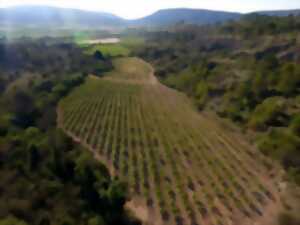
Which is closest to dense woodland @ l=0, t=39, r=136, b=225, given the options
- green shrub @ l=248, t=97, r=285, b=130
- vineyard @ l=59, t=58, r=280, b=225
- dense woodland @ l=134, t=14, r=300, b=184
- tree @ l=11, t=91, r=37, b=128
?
tree @ l=11, t=91, r=37, b=128

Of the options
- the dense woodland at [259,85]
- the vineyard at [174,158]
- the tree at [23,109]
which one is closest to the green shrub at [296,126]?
the dense woodland at [259,85]

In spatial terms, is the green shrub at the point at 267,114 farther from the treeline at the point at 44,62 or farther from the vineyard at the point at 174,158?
the treeline at the point at 44,62

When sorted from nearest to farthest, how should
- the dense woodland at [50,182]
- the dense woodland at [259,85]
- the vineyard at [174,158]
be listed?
1. the dense woodland at [50,182]
2. the vineyard at [174,158]
3. the dense woodland at [259,85]

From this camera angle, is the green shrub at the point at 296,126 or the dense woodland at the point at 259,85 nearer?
the green shrub at the point at 296,126

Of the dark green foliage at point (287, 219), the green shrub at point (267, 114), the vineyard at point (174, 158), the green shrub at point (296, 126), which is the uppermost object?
the green shrub at point (296, 126)

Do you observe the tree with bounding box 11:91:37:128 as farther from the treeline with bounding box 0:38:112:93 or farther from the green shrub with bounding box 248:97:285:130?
the treeline with bounding box 0:38:112:93

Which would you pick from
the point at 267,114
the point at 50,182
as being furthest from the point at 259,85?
the point at 50,182
